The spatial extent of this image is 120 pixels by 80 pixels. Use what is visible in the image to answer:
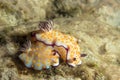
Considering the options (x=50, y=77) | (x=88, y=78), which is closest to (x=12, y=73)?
(x=50, y=77)

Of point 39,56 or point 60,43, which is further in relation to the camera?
point 60,43

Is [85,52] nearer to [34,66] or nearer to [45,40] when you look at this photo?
[45,40]

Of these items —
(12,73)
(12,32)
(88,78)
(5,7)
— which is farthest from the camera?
(5,7)


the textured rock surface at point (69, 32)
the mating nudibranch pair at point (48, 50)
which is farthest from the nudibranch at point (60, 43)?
the textured rock surface at point (69, 32)

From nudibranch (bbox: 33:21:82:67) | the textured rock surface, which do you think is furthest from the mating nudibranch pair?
the textured rock surface

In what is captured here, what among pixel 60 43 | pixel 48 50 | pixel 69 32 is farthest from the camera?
pixel 69 32

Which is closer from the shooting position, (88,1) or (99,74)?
(99,74)

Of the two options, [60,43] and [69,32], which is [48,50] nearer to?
[60,43]

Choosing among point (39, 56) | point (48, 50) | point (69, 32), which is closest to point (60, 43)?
point (48, 50)
